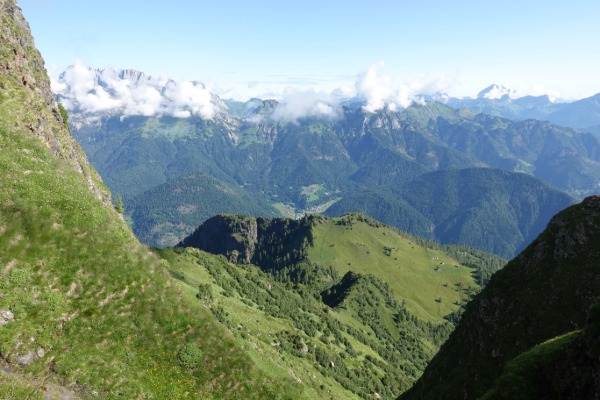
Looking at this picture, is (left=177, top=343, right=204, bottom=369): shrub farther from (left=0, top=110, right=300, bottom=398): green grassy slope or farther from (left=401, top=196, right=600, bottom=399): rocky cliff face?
(left=401, top=196, right=600, bottom=399): rocky cliff face

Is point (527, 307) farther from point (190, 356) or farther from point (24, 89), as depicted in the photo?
point (24, 89)

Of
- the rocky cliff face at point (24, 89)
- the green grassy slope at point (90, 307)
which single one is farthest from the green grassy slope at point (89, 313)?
the rocky cliff face at point (24, 89)

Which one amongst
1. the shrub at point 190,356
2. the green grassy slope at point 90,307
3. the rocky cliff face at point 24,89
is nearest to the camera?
the green grassy slope at point 90,307

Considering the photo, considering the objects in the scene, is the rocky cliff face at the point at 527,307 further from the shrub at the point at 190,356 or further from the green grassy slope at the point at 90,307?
the green grassy slope at the point at 90,307

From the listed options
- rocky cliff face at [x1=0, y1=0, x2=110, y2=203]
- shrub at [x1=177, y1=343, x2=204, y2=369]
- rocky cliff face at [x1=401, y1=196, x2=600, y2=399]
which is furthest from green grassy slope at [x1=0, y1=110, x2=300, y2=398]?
rocky cliff face at [x1=401, y1=196, x2=600, y2=399]

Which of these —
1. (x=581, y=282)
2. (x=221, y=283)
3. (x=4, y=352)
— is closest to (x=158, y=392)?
(x=4, y=352)
